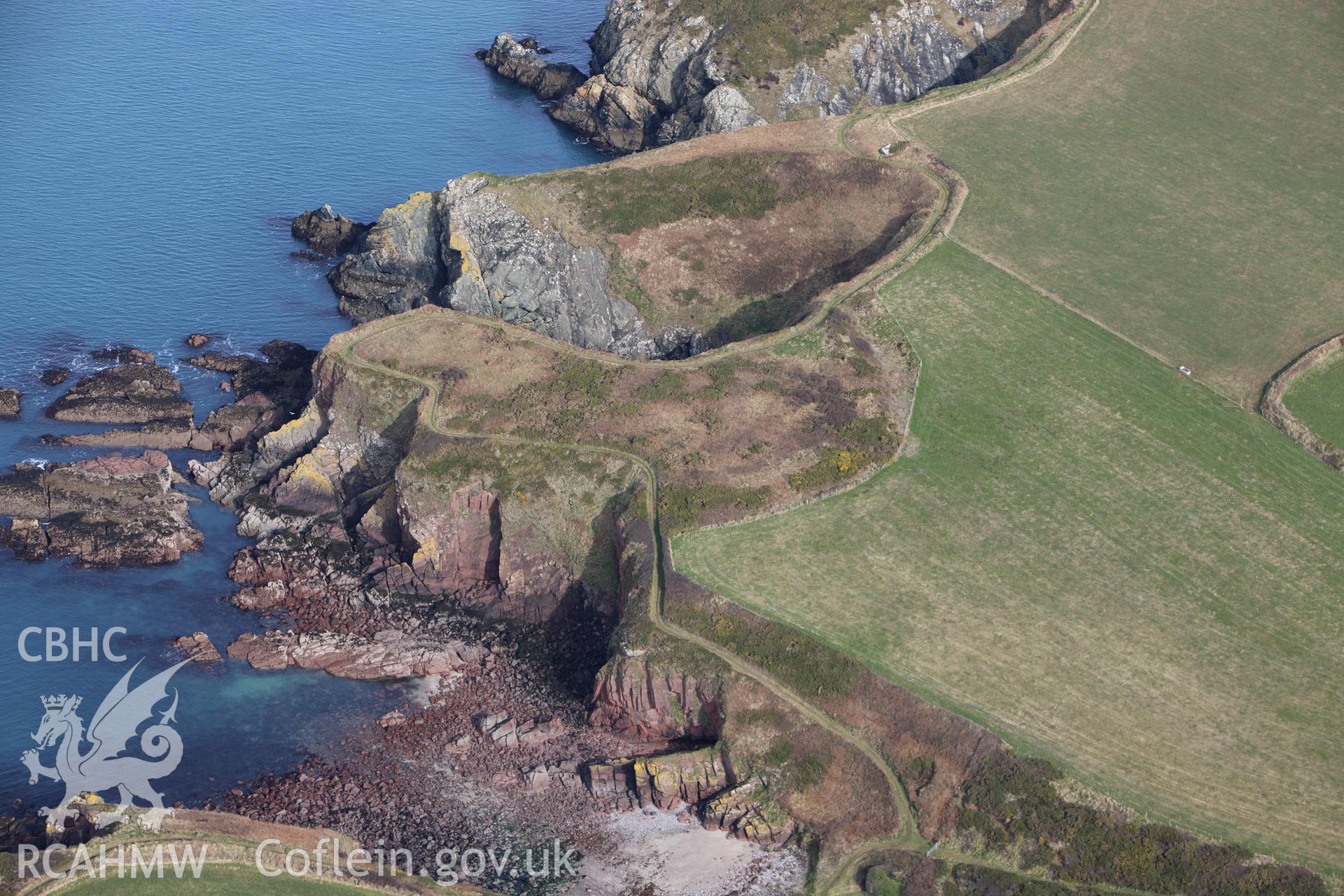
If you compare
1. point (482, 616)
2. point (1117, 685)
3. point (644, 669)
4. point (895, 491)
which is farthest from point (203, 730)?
point (1117, 685)

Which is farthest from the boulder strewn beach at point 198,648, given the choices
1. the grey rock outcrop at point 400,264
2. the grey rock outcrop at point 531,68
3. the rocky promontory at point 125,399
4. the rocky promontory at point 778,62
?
the grey rock outcrop at point 531,68

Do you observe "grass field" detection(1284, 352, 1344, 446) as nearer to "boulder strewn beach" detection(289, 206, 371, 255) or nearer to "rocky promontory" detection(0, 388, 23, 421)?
"boulder strewn beach" detection(289, 206, 371, 255)

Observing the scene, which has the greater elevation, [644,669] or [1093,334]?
[1093,334]

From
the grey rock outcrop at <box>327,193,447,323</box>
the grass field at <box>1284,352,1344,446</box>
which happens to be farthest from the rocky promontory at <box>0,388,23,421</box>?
the grass field at <box>1284,352,1344,446</box>

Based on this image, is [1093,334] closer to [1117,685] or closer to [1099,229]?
[1099,229]

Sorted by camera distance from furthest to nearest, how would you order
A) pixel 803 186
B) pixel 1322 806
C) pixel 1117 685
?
pixel 803 186 → pixel 1117 685 → pixel 1322 806

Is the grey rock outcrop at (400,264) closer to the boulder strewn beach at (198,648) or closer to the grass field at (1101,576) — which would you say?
the boulder strewn beach at (198,648)

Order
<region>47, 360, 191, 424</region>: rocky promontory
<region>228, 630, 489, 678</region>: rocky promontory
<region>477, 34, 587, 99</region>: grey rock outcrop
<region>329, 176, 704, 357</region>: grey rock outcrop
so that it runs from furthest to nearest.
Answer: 1. <region>477, 34, 587, 99</region>: grey rock outcrop
2. <region>329, 176, 704, 357</region>: grey rock outcrop
3. <region>47, 360, 191, 424</region>: rocky promontory
4. <region>228, 630, 489, 678</region>: rocky promontory
